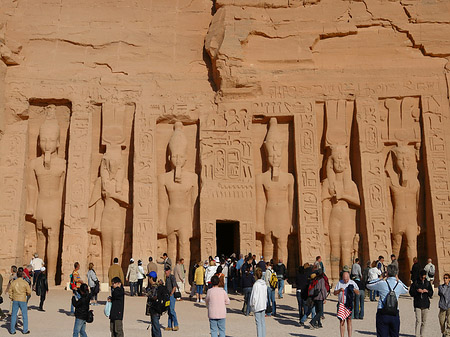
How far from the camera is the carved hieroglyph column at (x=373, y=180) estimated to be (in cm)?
1659

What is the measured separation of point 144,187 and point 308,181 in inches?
193

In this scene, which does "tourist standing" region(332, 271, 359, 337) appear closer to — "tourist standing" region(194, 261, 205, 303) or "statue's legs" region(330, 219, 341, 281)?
"tourist standing" region(194, 261, 205, 303)

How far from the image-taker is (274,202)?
17188mm

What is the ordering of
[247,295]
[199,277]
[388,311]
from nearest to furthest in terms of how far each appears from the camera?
[388,311], [247,295], [199,277]

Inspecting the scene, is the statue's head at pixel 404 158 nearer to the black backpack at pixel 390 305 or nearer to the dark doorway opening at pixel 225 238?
the dark doorway opening at pixel 225 238

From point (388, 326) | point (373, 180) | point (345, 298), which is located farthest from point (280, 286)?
point (388, 326)

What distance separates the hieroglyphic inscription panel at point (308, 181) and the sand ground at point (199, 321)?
11.0 feet

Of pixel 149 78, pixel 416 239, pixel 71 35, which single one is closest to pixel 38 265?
pixel 149 78

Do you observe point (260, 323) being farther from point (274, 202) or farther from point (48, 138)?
point (48, 138)

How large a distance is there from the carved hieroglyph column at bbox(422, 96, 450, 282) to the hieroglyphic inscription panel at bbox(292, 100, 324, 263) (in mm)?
3290

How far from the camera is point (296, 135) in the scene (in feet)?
57.5

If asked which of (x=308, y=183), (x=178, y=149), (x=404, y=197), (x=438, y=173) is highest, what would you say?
(x=178, y=149)

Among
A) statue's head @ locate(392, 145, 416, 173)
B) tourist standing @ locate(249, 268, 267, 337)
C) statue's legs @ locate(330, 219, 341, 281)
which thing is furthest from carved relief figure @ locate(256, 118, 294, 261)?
tourist standing @ locate(249, 268, 267, 337)

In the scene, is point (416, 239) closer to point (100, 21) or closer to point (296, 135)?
point (296, 135)
